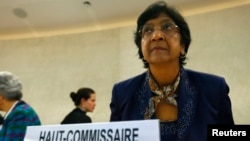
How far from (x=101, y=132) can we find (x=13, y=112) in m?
1.16

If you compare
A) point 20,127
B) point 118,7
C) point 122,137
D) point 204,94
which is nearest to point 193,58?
point 118,7

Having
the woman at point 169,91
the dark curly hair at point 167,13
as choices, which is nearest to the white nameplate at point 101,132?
the woman at point 169,91

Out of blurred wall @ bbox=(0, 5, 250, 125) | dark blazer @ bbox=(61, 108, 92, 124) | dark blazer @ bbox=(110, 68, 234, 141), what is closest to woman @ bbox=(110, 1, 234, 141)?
dark blazer @ bbox=(110, 68, 234, 141)

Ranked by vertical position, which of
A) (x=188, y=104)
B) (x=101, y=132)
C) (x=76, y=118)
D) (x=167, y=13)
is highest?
(x=167, y=13)

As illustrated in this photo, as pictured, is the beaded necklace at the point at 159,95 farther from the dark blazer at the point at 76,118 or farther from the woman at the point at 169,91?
the dark blazer at the point at 76,118

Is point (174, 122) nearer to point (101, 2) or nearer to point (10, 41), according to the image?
point (101, 2)

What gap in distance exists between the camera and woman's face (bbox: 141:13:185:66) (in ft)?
3.68

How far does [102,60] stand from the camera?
457cm

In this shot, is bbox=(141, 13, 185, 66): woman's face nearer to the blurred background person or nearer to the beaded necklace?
the beaded necklace

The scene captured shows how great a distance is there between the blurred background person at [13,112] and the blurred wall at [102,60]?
2.23 metres

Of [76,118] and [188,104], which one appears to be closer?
[188,104]

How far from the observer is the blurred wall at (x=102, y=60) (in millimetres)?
3805

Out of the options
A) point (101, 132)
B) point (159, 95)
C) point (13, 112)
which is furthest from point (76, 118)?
point (101, 132)

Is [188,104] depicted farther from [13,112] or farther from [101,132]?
[13,112]
